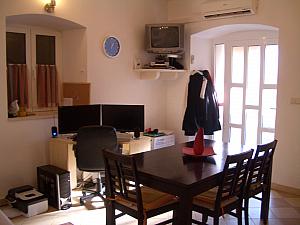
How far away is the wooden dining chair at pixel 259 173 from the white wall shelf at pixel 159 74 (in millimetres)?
2282

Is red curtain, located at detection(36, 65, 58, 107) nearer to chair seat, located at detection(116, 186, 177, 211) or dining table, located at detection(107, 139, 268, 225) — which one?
dining table, located at detection(107, 139, 268, 225)

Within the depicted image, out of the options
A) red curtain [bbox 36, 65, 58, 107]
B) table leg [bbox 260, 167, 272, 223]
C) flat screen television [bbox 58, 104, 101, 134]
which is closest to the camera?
table leg [bbox 260, 167, 272, 223]

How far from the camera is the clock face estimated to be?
4477 mm

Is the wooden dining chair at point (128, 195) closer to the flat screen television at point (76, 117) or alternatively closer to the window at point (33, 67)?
the flat screen television at point (76, 117)

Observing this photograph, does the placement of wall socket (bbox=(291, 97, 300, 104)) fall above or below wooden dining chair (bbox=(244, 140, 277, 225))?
above

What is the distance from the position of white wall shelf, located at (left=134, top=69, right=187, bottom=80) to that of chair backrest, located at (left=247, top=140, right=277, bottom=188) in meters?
2.28

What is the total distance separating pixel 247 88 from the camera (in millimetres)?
4926

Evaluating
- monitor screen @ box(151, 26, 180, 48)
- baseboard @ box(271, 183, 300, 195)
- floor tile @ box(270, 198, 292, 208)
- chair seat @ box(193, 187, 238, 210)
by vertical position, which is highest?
monitor screen @ box(151, 26, 180, 48)

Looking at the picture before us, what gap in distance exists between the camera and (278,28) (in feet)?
13.7

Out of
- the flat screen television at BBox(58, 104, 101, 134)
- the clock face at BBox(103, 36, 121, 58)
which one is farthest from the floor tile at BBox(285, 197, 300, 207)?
the clock face at BBox(103, 36, 121, 58)

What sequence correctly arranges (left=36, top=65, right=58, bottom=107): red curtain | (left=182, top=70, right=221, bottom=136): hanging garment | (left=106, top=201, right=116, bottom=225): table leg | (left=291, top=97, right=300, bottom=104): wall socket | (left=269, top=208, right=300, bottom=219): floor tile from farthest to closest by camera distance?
(left=182, top=70, right=221, bottom=136): hanging garment
(left=36, top=65, right=58, bottom=107): red curtain
(left=291, top=97, right=300, bottom=104): wall socket
(left=269, top=208, right=300, bottom=219): floor tile
(left=106, top=201, right=116, bottom=225): table leg

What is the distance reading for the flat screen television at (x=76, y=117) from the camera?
12.8 ft

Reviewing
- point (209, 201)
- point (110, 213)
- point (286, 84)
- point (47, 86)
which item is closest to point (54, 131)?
point (47, 86)

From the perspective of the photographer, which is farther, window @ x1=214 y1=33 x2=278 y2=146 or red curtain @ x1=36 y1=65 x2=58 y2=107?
window @ x1=214 y1=33 x2=278 y2=146
